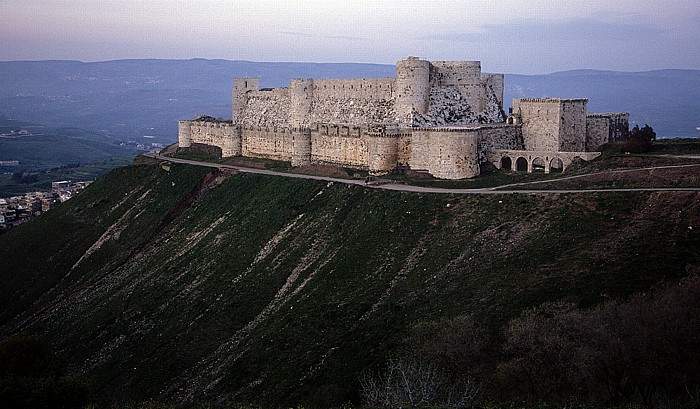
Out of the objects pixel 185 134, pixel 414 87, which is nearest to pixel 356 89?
pixel 414 87

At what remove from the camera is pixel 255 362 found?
3903 cm

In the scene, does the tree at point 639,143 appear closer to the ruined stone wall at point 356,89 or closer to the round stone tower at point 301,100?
the ruined stone wall at point 356,89

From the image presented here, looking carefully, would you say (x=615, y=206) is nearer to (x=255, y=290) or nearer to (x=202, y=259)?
(x=255, y=290)

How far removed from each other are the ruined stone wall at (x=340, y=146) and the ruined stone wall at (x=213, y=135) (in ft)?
42.9

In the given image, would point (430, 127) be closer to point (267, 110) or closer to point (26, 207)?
point (267, 110)

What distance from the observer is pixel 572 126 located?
192 feet

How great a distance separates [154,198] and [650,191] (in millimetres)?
46144

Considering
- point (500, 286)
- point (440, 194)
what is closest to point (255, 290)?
point (440, 194)

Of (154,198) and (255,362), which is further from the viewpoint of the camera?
(154,198)

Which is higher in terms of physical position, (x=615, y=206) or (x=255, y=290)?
(x=615, y=206)

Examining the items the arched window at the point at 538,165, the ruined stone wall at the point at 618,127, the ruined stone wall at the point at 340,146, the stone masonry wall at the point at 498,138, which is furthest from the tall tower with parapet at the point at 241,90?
the ruined stone wall at the point at 618,127

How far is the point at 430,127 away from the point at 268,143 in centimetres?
1952

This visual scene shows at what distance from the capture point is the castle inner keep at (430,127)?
55688 mm

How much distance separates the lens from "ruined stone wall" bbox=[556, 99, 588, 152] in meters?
58.4
